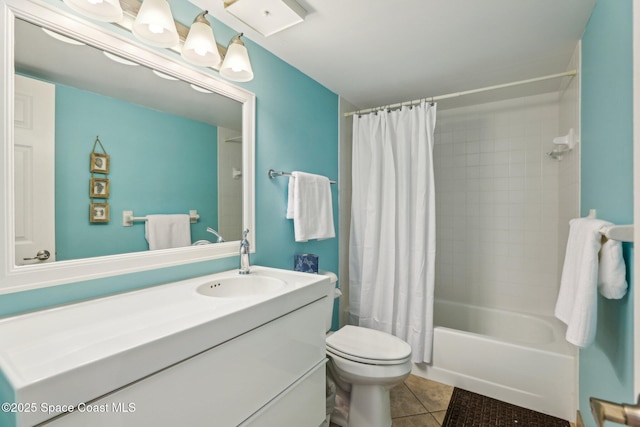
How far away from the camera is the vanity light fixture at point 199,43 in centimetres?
125

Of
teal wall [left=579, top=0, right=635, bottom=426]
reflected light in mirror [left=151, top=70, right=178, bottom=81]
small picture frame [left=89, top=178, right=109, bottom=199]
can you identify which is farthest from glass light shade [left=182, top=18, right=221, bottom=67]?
teal wall [left=579, top=0, right=635, bottom=426]

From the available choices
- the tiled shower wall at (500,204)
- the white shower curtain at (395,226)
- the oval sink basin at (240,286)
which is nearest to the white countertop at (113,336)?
the oval sink basin at (240,286)

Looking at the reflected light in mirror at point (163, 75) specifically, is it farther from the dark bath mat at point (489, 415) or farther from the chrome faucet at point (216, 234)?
the dark bath mat at point (489, 415)

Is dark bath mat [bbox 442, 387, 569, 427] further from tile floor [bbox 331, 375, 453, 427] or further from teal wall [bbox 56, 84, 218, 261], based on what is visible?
teal wall [bbox 56, 84, 218, 261]

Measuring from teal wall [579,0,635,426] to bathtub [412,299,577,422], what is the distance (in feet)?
0.64

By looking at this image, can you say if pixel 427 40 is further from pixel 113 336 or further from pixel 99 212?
pixel 113 336

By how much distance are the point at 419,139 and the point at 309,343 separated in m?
1.64

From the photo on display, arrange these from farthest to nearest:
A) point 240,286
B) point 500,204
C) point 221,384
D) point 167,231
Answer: point 500,204 → point 240,286 → point 167,231 → point 221,384

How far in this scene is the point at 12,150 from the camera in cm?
91

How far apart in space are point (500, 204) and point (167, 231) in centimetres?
264

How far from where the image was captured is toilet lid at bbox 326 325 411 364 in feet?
5.15

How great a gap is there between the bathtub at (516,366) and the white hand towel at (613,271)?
39.9 inches

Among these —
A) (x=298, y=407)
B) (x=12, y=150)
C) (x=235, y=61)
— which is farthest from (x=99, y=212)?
(x=298, y=407)

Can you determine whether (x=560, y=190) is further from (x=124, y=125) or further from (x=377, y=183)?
(x=124, y=125)
